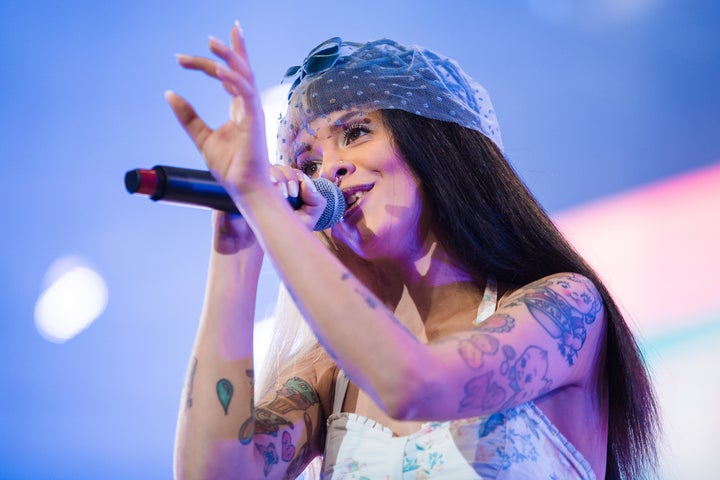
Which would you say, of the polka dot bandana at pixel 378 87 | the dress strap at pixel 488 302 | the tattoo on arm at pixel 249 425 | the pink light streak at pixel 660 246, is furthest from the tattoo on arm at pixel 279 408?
the pink light streak at pixel 660 246

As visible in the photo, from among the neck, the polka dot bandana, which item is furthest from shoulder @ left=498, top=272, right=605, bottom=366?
the polka dot bandana

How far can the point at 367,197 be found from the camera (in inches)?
55.4

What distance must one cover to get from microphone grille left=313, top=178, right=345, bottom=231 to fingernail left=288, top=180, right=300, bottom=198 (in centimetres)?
7

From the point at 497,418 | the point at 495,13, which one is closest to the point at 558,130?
the point at 495,13

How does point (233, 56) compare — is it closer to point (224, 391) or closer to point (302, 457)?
point (224, 391)

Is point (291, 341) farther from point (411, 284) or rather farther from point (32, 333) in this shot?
point (32, 333)

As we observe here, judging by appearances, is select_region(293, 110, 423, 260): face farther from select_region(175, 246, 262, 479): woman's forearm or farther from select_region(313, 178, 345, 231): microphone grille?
select_region(175, 246, 262, 479): woman's forearm

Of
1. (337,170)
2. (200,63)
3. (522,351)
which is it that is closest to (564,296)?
(522,351)

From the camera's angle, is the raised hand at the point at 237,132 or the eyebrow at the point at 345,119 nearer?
the raised hand at the point at 237,132

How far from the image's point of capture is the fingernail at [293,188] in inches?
46.0

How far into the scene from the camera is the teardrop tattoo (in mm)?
1271

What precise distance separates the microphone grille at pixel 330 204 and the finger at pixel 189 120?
0.93ft

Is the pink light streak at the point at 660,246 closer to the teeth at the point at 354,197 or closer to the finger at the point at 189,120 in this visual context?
the teeth at the point at 354,197

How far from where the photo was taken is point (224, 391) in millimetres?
1273
